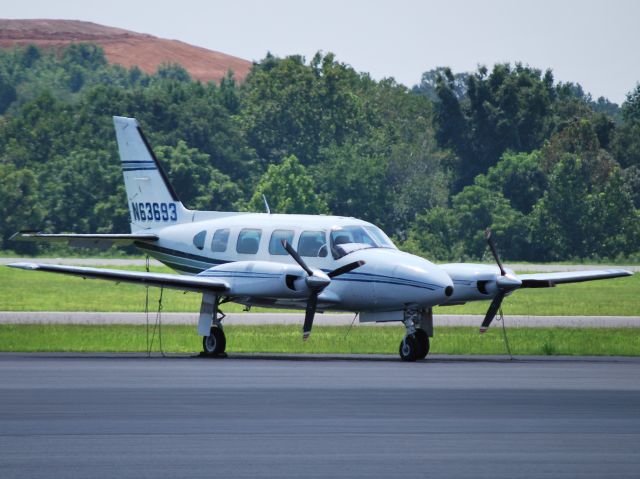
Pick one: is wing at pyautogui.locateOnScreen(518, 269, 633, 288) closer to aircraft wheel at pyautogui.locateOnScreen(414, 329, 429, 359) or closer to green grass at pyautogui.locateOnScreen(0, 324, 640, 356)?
green grass at pyautogui.locateOnScreen(0, 324, 640, 356)

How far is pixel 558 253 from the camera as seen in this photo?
97.4 meters

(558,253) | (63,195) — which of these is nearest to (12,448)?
(558,253)

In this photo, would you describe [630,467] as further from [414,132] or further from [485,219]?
[414,132]

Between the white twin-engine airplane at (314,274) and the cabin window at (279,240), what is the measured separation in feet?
0.07

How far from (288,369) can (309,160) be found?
99924 millimetres

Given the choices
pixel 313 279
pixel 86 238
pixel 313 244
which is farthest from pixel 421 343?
pixel 86 238

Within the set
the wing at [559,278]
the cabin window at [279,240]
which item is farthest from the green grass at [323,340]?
the cabin window at [279,240]

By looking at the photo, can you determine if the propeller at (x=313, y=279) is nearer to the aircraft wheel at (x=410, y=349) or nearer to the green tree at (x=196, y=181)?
the aircraft wheel at (x=410, y=349)

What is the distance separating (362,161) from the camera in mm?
116938

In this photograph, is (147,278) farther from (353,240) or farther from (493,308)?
(493,308)

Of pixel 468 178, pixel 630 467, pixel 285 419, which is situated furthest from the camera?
pixel 468 178

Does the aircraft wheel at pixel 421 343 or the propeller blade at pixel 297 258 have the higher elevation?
the propeller blade at pixel 297 258

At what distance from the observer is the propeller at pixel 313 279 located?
3041 centimetres

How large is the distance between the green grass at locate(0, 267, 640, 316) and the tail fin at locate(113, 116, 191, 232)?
1889 cm
